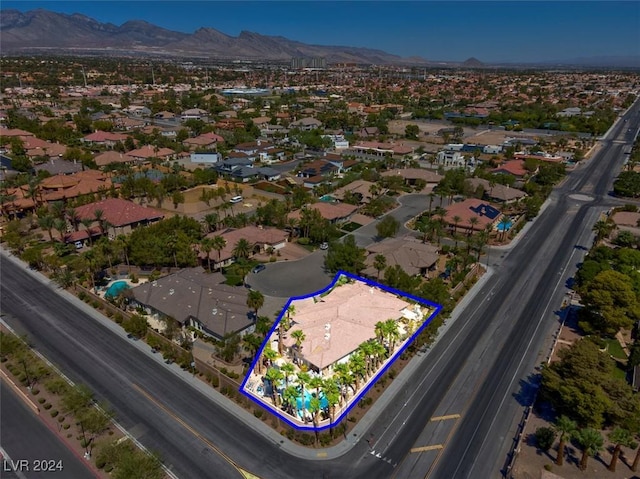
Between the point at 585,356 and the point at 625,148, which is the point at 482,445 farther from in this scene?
the point at 625,148

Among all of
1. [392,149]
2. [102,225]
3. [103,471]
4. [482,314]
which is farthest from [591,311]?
[392,149]

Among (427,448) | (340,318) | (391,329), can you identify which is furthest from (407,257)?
(427,448)

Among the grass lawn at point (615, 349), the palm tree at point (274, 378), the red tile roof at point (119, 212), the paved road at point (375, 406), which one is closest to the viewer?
the paved road at point (375, 406)

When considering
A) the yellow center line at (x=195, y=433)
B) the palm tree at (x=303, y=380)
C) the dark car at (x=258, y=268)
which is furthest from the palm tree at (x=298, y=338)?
the dark car at (x=258, y=268)

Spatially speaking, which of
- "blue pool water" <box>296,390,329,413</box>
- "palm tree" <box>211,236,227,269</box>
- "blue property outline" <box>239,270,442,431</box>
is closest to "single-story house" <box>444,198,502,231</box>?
"blue property outline" <box>239,270,442,431</box>

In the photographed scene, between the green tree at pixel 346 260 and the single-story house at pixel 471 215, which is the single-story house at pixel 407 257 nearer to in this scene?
the green tree at pixel 346 260

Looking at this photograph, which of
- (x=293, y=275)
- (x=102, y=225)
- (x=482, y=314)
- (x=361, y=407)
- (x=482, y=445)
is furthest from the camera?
(x=102, y=225)
